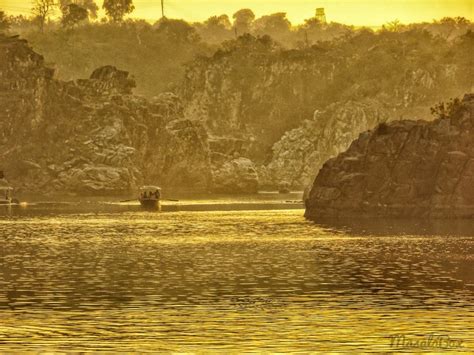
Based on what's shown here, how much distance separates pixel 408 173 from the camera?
155 metres

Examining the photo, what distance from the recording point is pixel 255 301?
210 ft

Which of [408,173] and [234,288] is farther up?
[408,173]

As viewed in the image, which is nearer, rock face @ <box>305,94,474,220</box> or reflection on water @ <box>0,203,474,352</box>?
reflection on water @ <box>0,203,474,352</box>

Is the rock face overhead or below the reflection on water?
overhead

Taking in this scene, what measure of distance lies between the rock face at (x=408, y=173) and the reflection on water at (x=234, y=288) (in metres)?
18.3

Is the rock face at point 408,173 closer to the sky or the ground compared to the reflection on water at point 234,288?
closer to the sky

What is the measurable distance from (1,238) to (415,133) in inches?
2476

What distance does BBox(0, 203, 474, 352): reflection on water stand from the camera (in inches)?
2000

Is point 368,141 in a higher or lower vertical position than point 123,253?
higher

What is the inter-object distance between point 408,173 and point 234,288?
288 ft

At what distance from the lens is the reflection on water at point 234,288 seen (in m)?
50.8

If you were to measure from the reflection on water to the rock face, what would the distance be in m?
18.3

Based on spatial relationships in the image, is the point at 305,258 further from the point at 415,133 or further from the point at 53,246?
the point at 415,133

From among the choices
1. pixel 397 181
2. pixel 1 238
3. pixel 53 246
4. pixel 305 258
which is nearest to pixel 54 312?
pixel 305 258
